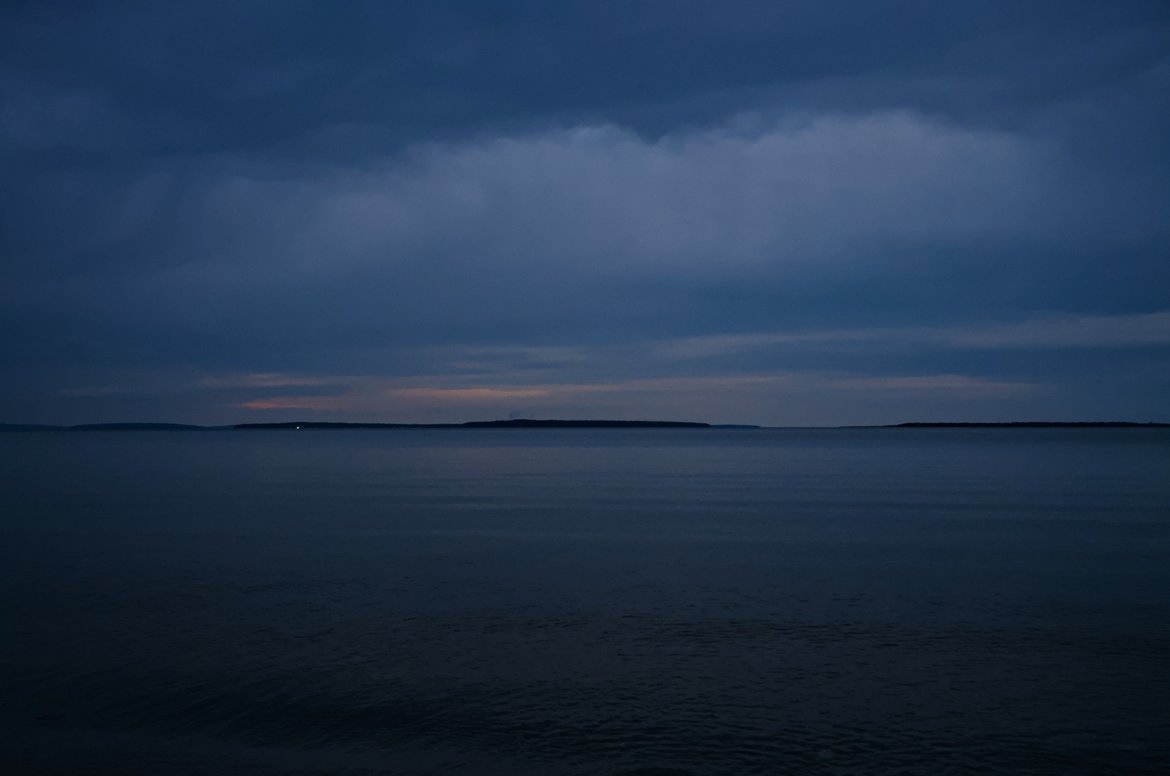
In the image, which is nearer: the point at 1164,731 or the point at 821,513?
the point at 1164,731

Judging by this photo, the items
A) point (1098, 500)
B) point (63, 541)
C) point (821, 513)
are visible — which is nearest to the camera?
point (63, 541)

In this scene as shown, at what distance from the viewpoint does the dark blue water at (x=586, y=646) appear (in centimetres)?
1210

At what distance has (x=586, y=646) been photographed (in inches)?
663

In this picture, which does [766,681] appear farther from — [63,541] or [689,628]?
[63,541]

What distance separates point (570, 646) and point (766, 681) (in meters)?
3.88

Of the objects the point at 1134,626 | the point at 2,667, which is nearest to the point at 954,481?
the point at 1134,626

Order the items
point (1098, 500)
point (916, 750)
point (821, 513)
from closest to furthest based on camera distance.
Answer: point (916, 750) < point (821, 513) < point (1098, 500)

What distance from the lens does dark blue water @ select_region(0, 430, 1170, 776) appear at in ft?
39.7

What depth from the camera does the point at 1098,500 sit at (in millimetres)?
44469

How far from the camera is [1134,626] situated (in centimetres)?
1792

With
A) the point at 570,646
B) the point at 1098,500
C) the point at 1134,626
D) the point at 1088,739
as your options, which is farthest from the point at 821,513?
the point at 1088,739

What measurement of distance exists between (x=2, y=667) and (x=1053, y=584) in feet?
73.2

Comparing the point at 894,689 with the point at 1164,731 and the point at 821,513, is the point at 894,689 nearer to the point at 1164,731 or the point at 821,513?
the point at 1164,731

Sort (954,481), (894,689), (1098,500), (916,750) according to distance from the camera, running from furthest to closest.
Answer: (954,481), (1098,500), (894,689), (916,750)
